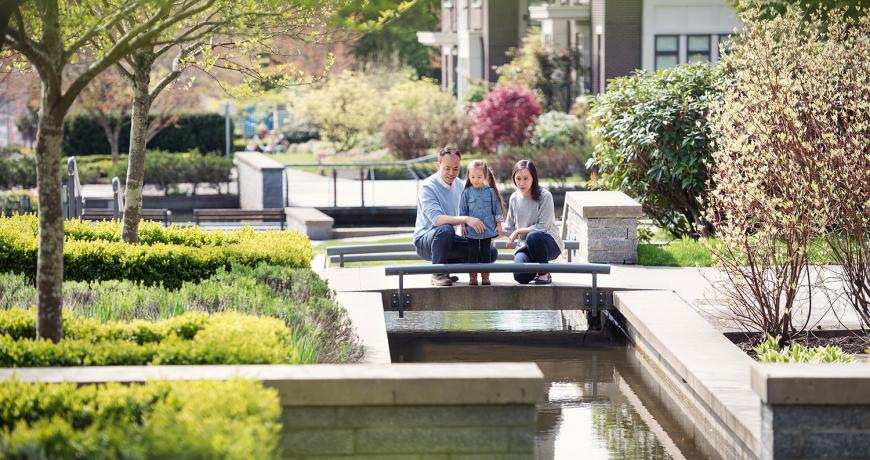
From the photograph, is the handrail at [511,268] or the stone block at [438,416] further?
the handrail at [511,268]

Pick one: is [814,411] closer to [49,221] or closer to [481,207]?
[49,221]

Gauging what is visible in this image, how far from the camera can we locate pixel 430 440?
22.4ft

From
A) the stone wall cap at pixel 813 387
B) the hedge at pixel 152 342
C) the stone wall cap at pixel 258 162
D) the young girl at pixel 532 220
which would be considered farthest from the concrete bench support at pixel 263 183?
the stone wall cap at pixel 813 387

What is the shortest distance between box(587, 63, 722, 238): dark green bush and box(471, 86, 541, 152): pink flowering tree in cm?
1884

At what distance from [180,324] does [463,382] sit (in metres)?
2.02

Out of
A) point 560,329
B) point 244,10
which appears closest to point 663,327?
point 560,329

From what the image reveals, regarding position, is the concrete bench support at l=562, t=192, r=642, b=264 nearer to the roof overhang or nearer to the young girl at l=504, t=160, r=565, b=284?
the young girl at l=504, t=160, r=565, b=284

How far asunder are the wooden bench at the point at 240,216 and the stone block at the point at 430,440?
1745cm

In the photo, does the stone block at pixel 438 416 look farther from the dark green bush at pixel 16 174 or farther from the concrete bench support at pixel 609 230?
the dark green bush at pixel 16 174

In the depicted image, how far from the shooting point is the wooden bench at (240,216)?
2453 cm

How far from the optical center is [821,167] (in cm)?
995

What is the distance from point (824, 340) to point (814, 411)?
3765mm

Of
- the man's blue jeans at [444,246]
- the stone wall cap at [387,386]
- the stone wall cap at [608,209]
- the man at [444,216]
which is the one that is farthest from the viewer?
the stone wall cap at [608,209]

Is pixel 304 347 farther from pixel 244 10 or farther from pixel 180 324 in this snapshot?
pixel 244 10
